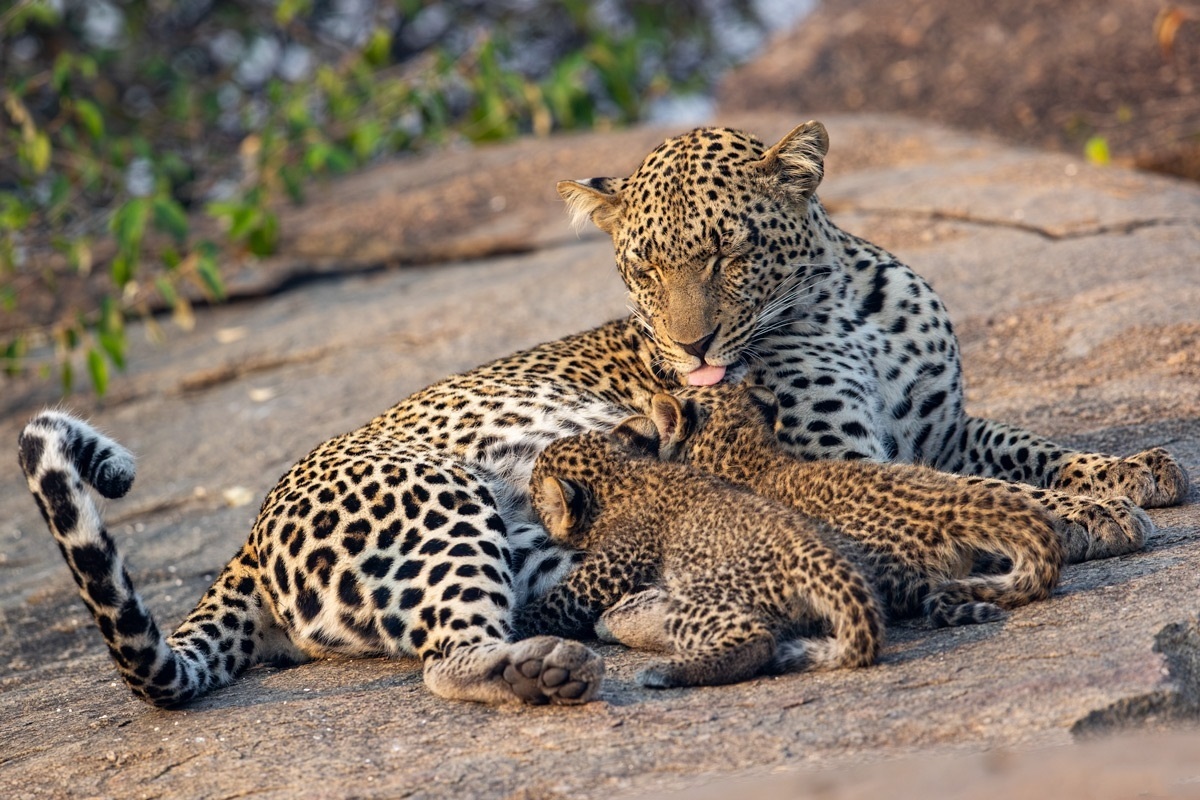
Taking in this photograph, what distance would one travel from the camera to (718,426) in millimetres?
5617

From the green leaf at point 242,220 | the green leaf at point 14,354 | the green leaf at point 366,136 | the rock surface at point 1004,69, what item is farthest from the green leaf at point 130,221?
the rock surface at point 1004,69

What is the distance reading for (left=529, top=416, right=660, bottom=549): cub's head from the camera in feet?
18.2

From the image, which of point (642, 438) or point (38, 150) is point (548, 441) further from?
point (38, 150)

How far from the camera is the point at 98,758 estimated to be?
15.5ft

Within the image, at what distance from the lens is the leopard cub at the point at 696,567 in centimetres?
444

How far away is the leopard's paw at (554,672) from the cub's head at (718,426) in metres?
1.25

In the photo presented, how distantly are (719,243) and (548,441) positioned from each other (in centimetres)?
101

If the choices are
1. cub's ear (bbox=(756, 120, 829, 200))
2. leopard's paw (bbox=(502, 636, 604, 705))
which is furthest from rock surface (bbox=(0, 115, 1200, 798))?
cub's ear (bbox=(756, 120, 829, 200))

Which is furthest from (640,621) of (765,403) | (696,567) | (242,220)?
(242,220)

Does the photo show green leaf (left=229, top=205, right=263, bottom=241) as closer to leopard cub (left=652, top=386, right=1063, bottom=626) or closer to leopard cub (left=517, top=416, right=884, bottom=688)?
leopard cub (left=517, top=416, right=884, bottom=688)

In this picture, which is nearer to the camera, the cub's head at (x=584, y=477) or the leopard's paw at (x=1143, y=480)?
the cub's head at (x=584, y=477)

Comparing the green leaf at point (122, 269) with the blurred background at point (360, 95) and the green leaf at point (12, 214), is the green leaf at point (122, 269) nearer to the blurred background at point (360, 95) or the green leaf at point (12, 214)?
the blurred background at point (360, 95)

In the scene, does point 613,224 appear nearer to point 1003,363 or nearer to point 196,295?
point 1003,363

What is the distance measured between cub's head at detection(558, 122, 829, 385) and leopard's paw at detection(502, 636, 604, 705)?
1771 millimetres
